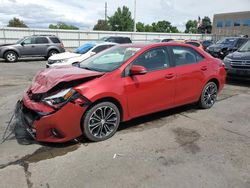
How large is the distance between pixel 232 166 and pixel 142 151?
1.25m

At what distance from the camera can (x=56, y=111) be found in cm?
376

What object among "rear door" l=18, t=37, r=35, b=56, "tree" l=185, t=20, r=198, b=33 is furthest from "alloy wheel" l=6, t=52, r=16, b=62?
"tree" l=185, t=20, r=198, b=33

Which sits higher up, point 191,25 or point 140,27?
point 191,25

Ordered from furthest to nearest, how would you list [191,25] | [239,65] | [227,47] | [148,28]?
[191,25]
[148,28]
[227,47]
[239,65]

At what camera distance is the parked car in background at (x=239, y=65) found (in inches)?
348

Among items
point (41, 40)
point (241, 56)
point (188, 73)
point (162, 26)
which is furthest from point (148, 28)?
point (188, 73)

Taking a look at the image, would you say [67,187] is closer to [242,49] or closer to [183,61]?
[183,61]

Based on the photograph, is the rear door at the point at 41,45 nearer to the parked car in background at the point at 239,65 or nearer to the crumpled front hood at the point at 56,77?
the parked car in background at the point at 239,65

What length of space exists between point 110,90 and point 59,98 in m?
0.81

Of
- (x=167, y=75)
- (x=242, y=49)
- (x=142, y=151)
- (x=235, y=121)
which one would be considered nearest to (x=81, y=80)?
(x=142, y=151)

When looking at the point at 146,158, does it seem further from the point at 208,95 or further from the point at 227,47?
the point at 227,47

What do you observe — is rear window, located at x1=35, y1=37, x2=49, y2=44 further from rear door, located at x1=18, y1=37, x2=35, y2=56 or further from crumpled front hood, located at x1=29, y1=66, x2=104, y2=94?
crumpled front hood, located at x1=29, y1=66, x2=104, y2=94

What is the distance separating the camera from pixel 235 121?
536cm

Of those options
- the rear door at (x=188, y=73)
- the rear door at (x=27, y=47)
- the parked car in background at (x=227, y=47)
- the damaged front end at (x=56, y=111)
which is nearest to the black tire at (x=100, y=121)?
the damaged front end at (x=56, y=111)
